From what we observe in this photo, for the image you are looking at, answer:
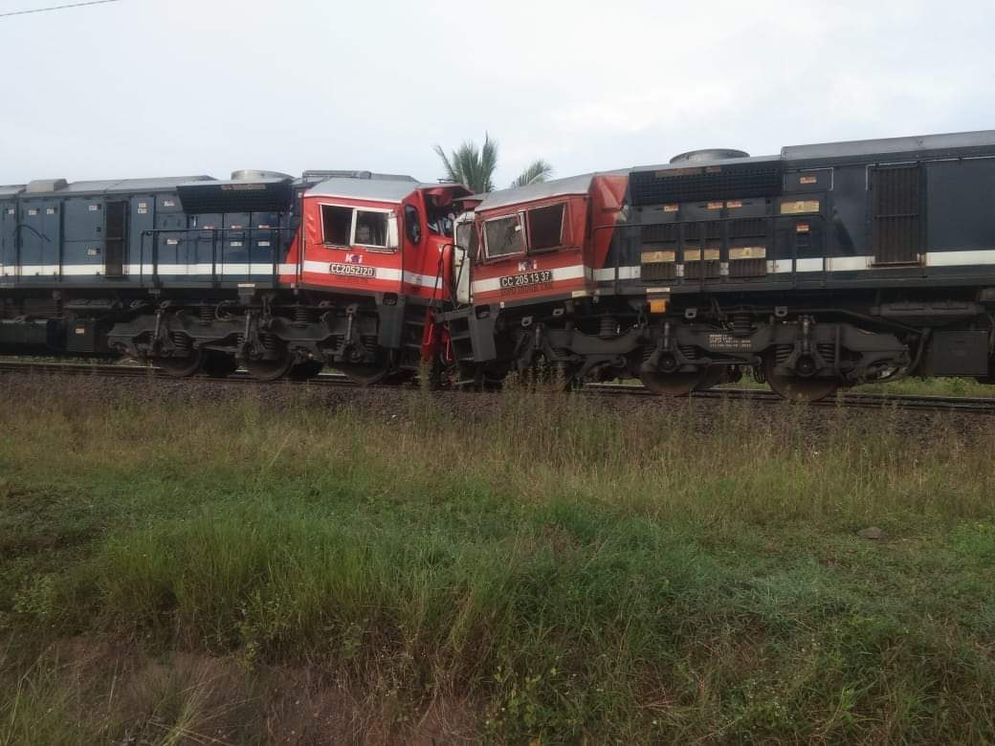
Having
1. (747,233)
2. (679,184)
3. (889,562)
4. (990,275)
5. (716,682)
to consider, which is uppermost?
(679,184)

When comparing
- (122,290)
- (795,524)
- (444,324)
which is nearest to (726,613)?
(795,524)

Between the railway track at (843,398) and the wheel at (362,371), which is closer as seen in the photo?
the railway track at (843,398)

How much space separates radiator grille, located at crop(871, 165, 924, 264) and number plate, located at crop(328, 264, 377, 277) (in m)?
7.68

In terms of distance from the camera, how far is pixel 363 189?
12.5 metres

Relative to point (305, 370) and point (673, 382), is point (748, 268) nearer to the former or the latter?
point (673, 382)

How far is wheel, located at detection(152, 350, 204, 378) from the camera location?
13.8m

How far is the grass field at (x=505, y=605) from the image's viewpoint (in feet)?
10.9

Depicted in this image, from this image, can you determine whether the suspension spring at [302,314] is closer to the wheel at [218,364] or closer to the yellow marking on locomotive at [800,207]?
the wheel at [218,364]

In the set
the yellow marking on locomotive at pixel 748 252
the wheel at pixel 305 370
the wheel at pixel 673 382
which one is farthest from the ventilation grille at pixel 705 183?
the wheel at pixel 305 370

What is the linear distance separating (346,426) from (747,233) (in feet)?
21.2

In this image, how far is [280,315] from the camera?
13156mm

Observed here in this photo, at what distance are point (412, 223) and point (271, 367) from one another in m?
3.81

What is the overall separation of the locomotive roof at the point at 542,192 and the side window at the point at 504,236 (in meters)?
0.26

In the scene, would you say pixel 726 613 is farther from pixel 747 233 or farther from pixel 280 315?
pixel 280 315
